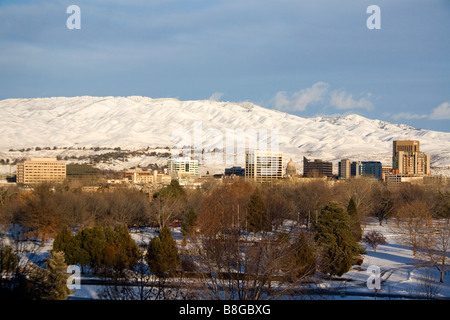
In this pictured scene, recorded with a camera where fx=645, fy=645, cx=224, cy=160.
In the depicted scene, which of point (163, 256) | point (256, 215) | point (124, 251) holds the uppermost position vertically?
point (256, 215)

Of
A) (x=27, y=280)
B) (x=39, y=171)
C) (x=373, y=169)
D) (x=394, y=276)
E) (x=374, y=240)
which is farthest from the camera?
(x=373, y=169)

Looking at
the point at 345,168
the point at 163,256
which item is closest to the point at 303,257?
the point at 163,256

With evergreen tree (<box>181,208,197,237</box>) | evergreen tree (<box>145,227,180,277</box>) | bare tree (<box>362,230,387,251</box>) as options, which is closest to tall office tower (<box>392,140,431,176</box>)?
bare tree (<box>362,230,387,251</box>)

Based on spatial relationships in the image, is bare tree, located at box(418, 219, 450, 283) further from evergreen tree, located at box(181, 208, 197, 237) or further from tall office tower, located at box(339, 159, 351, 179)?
tall office tower, located at box(339, 159, 351, 179)

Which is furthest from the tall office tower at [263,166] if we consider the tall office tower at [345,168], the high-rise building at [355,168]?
the high-rise building at [355,168]

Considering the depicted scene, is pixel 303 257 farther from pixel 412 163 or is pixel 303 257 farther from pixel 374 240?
pixel 412 163
